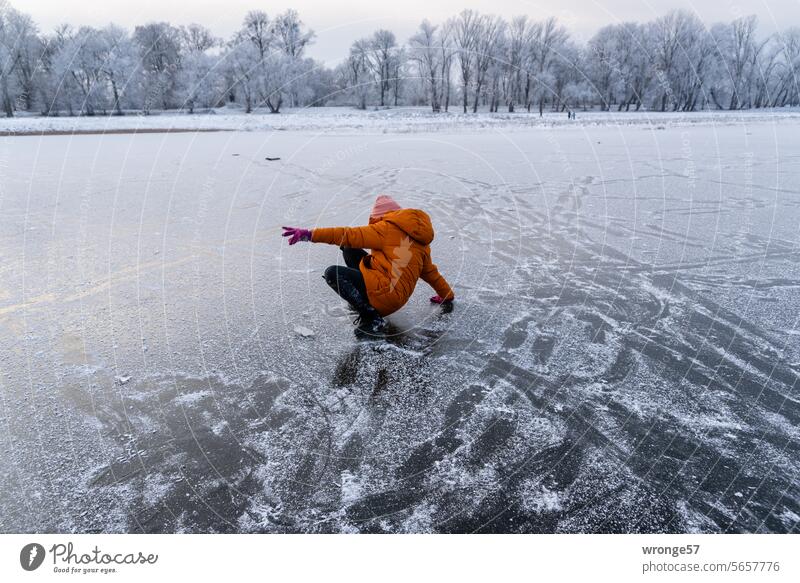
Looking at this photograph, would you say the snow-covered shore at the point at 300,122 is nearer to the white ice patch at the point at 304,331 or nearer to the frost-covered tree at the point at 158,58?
the frost-covered tree at the point at 158,58

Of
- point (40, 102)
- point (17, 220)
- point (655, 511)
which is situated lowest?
point (655, 511)

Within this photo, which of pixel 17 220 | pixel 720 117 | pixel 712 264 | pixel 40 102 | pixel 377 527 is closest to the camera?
pixel 377 527

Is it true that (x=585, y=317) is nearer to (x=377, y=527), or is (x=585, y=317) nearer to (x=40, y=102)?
(x=377, y=527)

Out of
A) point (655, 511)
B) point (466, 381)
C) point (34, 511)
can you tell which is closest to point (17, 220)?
point (34, 511)

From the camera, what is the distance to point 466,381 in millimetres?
3805

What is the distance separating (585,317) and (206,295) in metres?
3.62

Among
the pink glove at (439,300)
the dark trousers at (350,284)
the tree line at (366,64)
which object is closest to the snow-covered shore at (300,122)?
the tree line at (366,64)

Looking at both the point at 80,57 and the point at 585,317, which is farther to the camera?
the point at 80,57

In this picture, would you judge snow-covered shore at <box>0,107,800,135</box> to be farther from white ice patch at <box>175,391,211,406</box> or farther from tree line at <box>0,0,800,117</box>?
white ice patch at <box>175,391,211,406</box>

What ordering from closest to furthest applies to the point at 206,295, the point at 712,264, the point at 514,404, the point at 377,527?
the point at 377,527
the point at 514,404
the point at 206,295
the point at 712,264

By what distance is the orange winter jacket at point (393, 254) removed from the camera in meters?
4.33

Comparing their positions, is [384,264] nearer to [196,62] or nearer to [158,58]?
[196,62]

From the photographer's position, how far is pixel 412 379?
3.84m

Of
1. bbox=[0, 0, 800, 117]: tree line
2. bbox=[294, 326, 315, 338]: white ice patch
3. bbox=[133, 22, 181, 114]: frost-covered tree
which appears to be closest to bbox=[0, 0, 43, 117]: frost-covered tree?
bbox=[0, 0, 800, 117]: tree line
